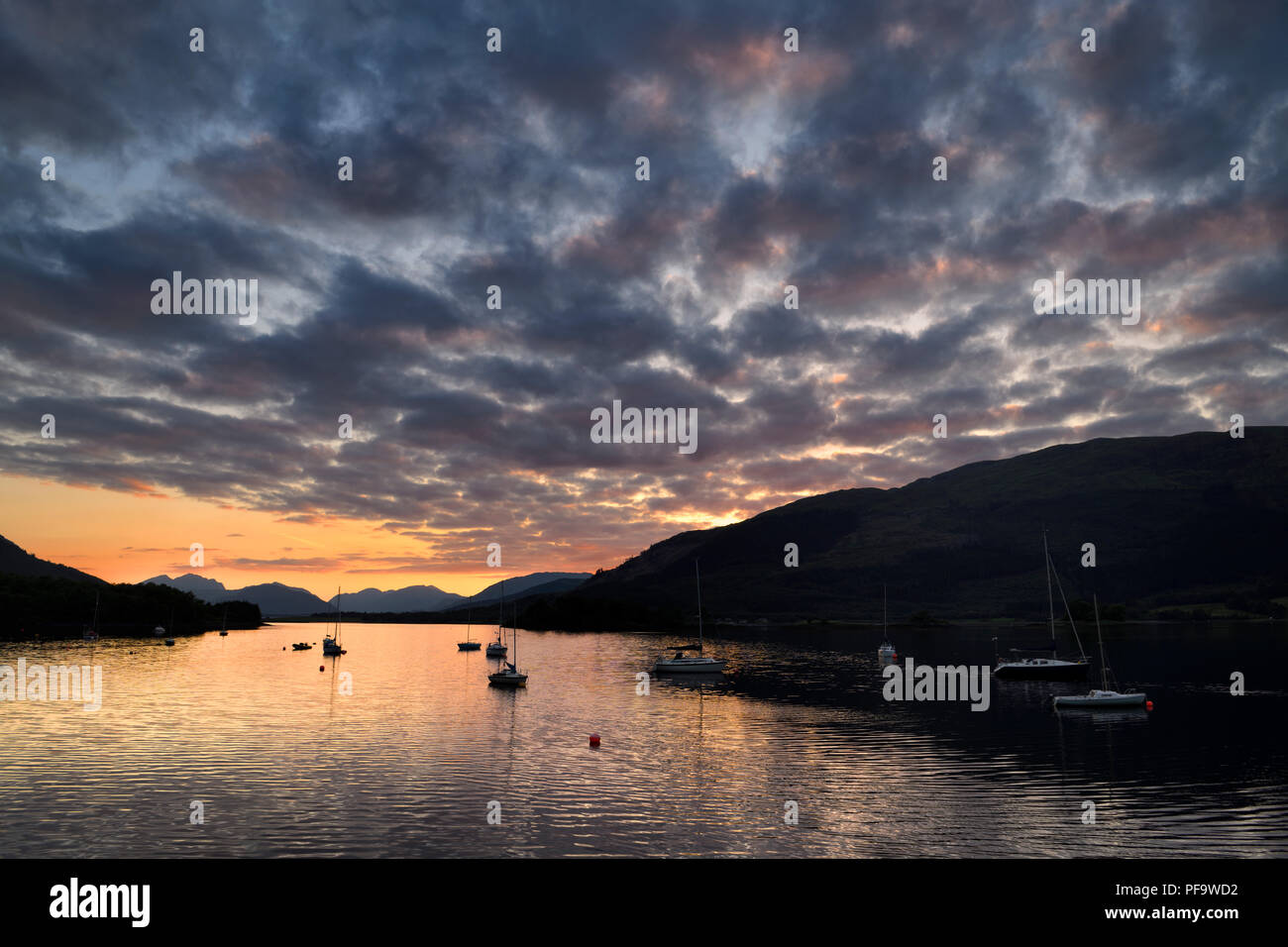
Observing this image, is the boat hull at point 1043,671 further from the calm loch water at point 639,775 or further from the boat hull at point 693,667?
the boat hull at point 693,667

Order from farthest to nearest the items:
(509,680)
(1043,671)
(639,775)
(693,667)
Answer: (693,667), (1043,671), (509,680), (639,775)

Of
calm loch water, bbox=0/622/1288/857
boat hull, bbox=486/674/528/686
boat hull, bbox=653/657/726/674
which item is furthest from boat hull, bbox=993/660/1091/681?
boat hull, bbox=486/674/528/686

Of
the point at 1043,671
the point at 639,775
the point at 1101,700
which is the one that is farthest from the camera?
the point at 1043,671

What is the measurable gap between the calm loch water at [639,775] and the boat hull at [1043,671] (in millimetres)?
13352

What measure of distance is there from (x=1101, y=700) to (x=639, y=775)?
59.4 m

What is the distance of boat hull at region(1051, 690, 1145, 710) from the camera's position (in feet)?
275

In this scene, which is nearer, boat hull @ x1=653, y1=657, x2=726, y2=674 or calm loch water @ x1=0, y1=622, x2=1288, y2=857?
calm loch water @ x1=0, y1=622, x2=1288, y2=857

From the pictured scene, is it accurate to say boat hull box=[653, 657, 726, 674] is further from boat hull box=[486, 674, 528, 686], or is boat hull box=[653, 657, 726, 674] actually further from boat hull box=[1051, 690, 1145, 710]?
boat hull box=[1051, 690, 1145, 710]

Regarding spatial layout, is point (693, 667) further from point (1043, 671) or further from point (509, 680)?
point (1043, 671)

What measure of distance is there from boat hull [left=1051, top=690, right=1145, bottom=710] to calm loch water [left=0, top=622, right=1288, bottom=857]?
57.8 inches

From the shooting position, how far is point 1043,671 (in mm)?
121250

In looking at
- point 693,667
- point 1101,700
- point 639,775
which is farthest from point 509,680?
point 1101,700
